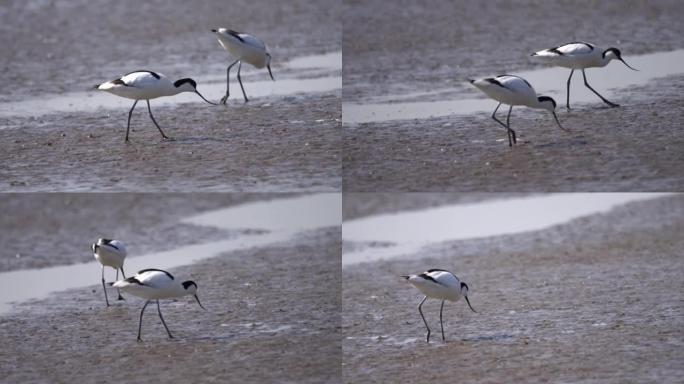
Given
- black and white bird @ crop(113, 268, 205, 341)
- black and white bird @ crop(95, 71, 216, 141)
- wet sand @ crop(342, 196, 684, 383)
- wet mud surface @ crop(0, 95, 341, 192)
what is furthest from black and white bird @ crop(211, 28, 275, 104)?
black and white bird @ crop(113, 268, 205, 341)

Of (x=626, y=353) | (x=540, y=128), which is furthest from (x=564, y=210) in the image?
(x=626, y=353)

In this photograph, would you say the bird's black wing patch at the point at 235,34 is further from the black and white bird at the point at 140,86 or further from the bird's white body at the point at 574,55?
the bird's white body at the point at 574,55

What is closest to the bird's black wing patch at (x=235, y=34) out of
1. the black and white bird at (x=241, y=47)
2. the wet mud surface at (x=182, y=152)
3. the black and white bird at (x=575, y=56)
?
the black and white bird at (x=241, y=47)

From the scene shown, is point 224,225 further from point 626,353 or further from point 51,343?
point 626,353

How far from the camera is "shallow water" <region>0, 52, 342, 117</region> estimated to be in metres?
7.99

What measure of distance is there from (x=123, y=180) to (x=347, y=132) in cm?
157

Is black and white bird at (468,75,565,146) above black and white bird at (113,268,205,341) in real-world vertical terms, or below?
above

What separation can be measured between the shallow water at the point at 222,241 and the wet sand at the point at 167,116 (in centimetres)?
63

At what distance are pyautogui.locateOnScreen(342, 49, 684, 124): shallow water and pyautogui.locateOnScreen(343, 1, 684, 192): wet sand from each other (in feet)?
0.30

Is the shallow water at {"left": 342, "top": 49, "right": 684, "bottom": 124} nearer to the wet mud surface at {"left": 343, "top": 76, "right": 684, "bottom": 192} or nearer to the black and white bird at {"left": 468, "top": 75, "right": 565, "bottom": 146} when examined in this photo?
the wet mud surface at {"left": 343, "top": 76, "right": 684, "bottom": 192}

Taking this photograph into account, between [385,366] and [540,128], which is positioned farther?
[540,128]

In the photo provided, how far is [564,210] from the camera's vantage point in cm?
806

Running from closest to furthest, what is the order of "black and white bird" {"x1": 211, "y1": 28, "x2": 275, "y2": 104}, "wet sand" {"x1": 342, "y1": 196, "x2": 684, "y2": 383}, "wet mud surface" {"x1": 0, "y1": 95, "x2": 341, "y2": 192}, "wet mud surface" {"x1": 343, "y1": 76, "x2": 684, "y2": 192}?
"wet sand" {"x1": 342, "y1": 196, "x2": 684, "y2": 383}, "wet mud surface" {"x1": 343, "y1": 76, "x2": 684, "y2": 192}, "wet mud surface" {"x1": 0, "y1": 95, "x2": 341, "y2": 192}, "black and white bird" {"x1": 211, "y1": 28, "x2": 275, "y2": 104}

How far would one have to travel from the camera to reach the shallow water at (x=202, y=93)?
7.99 metres
